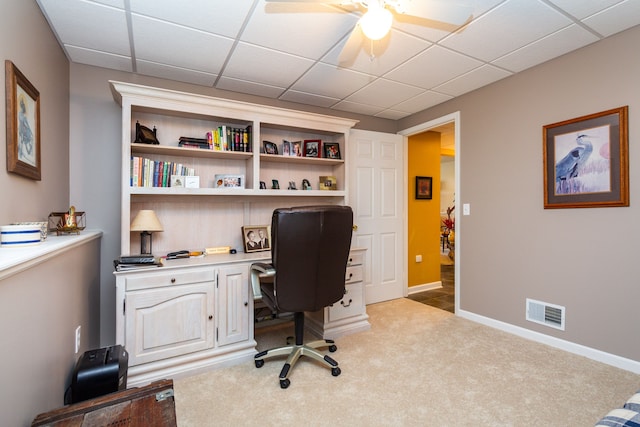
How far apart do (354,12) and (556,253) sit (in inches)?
98.1

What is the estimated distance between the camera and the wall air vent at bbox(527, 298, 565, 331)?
2.54 m

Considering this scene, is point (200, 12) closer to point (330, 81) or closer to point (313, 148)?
point (330, 81)

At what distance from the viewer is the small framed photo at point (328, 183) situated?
11.2 feet

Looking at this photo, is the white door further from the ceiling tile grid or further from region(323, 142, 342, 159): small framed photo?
the ceiling tile grid

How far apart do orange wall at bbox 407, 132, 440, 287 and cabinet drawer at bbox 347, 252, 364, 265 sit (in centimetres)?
149

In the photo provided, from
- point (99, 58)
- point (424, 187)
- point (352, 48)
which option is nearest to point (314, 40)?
point (352, 48)

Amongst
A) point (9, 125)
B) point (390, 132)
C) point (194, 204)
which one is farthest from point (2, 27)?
point (390, 132)

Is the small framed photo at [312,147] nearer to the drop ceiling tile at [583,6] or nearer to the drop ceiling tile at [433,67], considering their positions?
the drop ceiling tile at [433,67]

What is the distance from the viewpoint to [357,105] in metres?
3.64

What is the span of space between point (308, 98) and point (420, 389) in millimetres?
2920

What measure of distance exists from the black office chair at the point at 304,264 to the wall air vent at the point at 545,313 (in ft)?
5.97

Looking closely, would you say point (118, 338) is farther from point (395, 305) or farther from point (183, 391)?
point (395, 305)

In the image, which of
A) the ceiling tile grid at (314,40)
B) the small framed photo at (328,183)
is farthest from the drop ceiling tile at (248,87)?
the small framed photo at (328,183)

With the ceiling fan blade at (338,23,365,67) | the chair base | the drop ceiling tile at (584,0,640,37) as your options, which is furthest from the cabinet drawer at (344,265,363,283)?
the drop ceiling tile at (584,0,640,37)
